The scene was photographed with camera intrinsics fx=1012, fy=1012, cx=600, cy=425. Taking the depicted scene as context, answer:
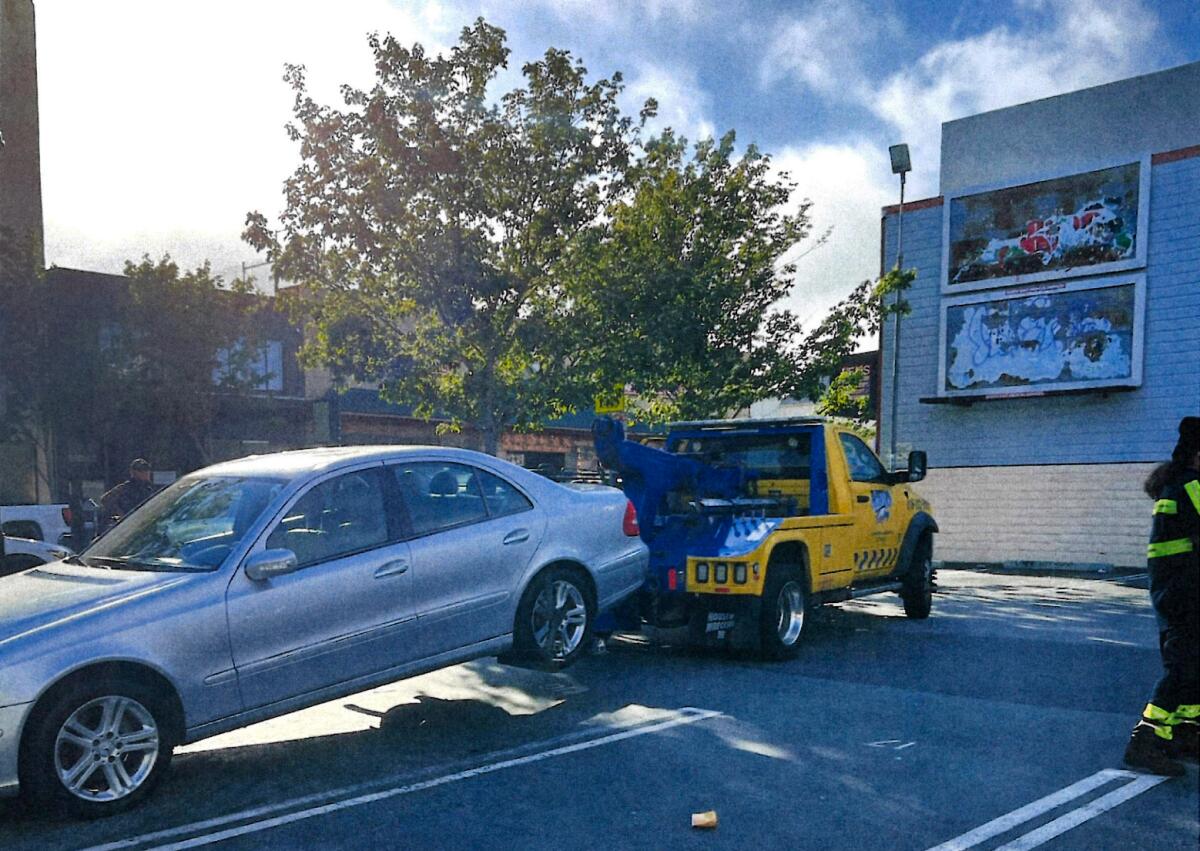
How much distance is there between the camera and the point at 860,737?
566cm

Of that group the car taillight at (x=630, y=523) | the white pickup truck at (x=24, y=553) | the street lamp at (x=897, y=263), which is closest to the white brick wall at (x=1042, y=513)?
the street lamp at (x=897, y=263)

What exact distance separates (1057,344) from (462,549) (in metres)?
17.1

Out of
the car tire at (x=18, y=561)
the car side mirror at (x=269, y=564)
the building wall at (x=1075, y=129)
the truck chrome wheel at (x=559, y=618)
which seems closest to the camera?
the car side mirror at (x=269, y=564)

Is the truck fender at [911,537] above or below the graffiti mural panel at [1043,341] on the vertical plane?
below

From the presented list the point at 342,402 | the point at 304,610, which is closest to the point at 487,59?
the point at 304,610

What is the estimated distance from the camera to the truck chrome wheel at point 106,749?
4.43m

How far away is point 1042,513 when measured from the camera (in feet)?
64.0

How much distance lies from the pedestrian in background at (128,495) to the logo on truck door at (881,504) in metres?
7.23

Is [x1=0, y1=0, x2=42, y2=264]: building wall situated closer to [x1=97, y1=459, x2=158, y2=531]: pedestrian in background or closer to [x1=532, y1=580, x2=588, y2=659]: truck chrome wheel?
[x1=97, y1=459, x2=158, y2=531]: pedestrian in background

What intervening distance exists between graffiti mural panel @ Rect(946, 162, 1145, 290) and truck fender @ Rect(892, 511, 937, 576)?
11.5 metres

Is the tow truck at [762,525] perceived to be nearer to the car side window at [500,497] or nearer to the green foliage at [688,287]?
the car side window at [500,497]

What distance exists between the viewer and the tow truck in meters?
7.68

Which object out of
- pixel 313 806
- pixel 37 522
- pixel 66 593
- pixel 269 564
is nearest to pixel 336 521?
pixel 269 564

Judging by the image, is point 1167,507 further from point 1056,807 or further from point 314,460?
point 314,460
